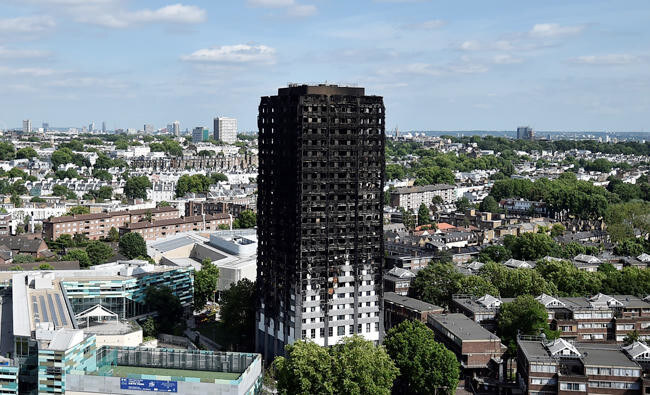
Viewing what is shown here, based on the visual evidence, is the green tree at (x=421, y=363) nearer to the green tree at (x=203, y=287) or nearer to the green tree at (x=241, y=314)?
the green tree at (x=241, y=314)

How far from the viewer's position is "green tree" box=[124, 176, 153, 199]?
13325 centimetres

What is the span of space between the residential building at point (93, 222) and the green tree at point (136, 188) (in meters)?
25.7

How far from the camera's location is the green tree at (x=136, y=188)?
133 m

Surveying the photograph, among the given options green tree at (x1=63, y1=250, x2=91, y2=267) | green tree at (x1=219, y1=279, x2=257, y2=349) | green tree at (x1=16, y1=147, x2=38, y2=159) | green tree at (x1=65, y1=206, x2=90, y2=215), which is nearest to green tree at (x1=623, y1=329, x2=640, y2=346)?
green tree at (x1=219, y1=279, x2=257, y2=349)

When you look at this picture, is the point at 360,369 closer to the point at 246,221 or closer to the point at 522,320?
the point at 522,320

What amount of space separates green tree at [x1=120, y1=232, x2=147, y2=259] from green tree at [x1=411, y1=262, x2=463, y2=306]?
108 ft

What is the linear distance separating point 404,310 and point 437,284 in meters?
5.66

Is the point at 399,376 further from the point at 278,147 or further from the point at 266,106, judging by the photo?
the point at 266,106

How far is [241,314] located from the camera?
5481 centimetres

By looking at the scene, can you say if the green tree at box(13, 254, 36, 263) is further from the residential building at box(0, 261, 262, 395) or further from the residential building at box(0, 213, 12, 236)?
the residential building at box(0, 261, 262, 395)

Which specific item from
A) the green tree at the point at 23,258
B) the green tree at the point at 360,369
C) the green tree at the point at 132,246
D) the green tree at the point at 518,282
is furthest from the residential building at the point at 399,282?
the green tree at the point at 23,258

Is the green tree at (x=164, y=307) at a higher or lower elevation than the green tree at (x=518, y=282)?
lower

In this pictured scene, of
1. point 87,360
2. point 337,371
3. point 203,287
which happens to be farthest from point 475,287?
point 87,360

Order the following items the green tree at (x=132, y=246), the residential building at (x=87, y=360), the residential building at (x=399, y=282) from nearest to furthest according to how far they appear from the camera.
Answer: the residential building at (x=87, y=360), the residential building at (x=399, y=282), the green tree at (x=132, y=246)
